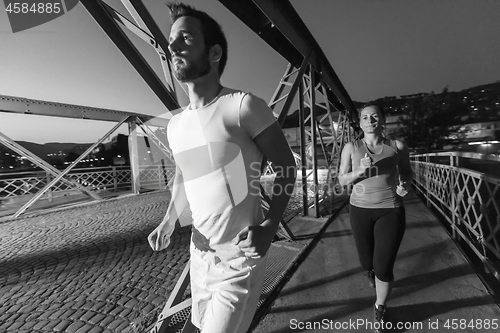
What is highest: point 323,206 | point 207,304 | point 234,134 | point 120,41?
point 120,41

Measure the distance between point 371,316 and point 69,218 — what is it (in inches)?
325

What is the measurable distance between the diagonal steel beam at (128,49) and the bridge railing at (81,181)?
9.35 metres

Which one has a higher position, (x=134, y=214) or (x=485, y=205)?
(x=485, y=205)

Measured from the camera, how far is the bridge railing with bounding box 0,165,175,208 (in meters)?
9.14

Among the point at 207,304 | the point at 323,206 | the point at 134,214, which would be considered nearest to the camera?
the point at 207,304

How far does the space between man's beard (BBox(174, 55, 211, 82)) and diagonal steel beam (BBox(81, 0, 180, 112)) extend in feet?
2.21

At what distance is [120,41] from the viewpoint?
1.54 m

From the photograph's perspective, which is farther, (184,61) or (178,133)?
(178,133)

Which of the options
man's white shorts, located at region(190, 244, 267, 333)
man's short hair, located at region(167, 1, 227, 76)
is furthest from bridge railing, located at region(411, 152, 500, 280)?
man's short hair, located at region(167, 1, 227, 76)

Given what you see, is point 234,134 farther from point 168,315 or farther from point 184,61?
point 168,315

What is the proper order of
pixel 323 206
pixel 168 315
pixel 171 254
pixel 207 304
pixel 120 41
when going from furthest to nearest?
pixel 323 206 → pixel 171 254 → pixel 168 315 → pixel 120 41 → pixel 207 304

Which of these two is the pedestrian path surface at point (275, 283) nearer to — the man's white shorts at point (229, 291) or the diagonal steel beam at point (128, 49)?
the man's white shorts at point (229, 291)

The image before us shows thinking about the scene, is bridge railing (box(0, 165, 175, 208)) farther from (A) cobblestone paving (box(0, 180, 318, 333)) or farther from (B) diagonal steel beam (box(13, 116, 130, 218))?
(A) cobblestone paving (box(0, 180, 318, 333))

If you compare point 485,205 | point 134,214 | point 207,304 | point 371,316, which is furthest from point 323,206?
point 134,214
